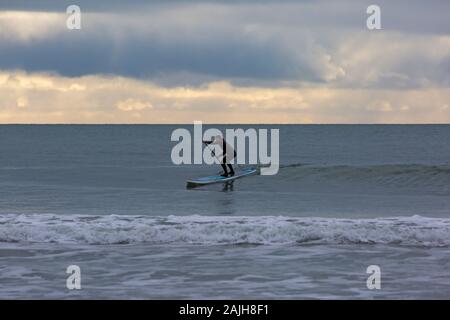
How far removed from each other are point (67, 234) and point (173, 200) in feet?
31.4

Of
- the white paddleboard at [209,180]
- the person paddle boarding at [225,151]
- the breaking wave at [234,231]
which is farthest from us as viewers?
the white paddleboard at [209,180]

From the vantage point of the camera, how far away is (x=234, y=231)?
782 inches

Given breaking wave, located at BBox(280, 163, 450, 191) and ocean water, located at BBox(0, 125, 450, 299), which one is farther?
breaking wave, located at BBox(280, 163, 450, 191)

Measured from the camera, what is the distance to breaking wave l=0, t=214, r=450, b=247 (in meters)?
19.2

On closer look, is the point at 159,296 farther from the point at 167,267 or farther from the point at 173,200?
the point at 173,200

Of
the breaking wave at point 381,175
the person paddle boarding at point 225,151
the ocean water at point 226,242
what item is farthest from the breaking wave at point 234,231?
the breaking wave at point 381,175

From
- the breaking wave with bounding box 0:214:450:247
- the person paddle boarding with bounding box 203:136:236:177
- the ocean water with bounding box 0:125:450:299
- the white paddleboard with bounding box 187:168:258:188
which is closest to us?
the ocean water with bounding box 0:125:450:299

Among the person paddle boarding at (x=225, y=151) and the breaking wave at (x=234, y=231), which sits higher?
the person paddle boarding at (x=225, y=151)

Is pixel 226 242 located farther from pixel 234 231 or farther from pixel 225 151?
pixel 225 151

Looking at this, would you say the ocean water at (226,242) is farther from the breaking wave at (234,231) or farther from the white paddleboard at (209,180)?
the white paddleboard at (209,180)

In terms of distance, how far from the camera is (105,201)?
29.0m

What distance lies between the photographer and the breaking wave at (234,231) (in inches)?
757

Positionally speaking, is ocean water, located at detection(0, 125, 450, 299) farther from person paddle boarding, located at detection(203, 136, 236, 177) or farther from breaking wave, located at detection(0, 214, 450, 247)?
person paddle boarding, located at detection(203, 136, 236, 177)

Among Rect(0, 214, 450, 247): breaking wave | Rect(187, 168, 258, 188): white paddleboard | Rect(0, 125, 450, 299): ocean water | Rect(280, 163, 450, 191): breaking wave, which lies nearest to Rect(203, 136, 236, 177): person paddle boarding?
Rect(187, 168, 258, 188): white paddleboard
